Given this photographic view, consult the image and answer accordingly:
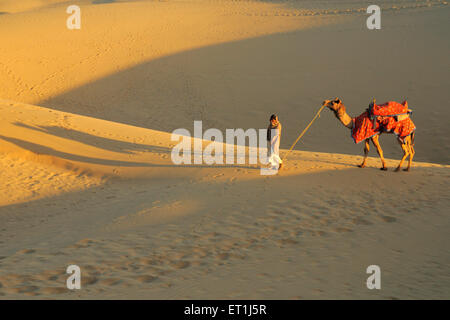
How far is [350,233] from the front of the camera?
7039mm

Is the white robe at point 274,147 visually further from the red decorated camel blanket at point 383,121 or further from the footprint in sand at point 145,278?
the footprint in sand at point 145,278

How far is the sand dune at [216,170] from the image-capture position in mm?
5773

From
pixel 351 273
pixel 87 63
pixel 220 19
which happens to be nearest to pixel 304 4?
pixel 220 19

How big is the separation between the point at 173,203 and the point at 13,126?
6045 mm

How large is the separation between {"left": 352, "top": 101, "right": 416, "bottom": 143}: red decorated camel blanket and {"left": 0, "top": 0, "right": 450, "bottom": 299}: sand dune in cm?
91

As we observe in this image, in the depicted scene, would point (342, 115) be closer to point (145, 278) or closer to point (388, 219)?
point (388, 219)

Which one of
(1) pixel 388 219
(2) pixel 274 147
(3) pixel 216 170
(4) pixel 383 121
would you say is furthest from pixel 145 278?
(4) pixel 383 121

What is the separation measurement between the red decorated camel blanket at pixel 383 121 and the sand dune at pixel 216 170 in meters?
0.91

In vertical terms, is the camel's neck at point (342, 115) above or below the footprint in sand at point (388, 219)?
above

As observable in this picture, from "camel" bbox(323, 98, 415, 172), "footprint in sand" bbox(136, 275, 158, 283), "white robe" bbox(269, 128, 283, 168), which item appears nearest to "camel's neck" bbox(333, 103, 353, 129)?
"camel" bbox(323, 98, 415, 172)

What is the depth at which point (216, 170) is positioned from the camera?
33.2 ft

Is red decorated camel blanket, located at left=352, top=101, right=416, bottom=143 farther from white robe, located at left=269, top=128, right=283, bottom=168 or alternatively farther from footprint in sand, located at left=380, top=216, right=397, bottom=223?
footprint in sand, located at left=380, top=216, right=397, bottom=223

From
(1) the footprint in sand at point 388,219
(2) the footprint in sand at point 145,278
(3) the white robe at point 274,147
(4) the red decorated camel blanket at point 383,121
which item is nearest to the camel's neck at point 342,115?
(4) the red decorated camel blanket at point 383,121
